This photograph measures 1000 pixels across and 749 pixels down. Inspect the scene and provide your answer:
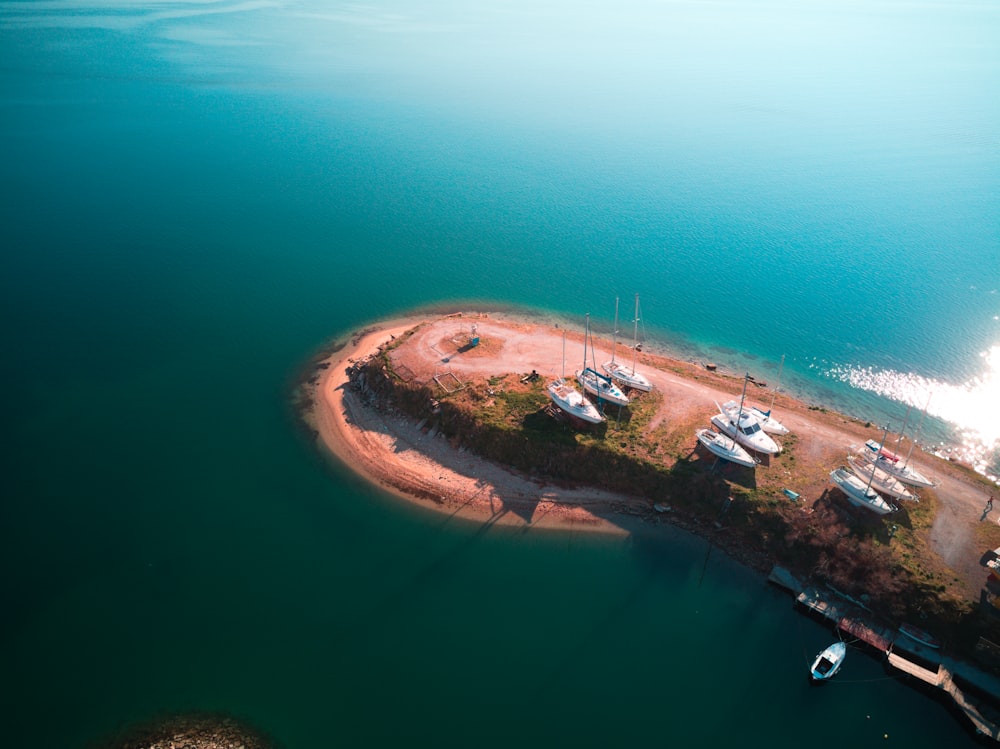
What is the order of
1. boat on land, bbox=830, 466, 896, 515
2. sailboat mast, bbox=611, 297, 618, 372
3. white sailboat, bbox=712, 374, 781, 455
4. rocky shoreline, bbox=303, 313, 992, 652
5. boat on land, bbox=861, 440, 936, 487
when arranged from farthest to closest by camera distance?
sailboat mast, bbox=611, 297, 618, 372, white sailboat, bbox=712, 374, 781, 455, boat on land, bbox=861, 440, 936, 487, boat on land, bbox=830, 466, 896, 515, rocky shoreline, bbox=303, 313, 992, 652

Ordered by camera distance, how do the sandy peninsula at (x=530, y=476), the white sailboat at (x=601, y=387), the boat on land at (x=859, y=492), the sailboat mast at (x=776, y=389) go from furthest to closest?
the sailboat mast at (x=776, y=389) < the white sailboat at (x=601, y=387) < the sandy peninsula at (x=530, y=476) < the boat on land at (x=859, y=492)

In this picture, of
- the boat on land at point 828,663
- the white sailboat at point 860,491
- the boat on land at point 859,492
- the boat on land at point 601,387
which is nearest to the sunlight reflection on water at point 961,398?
the white sailboat at point 860,491

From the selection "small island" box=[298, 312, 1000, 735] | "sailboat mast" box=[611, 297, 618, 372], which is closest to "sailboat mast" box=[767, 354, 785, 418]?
"small island" box=[298, 312, 1000, 735]

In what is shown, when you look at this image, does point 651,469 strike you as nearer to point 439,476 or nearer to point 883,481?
point 883,481

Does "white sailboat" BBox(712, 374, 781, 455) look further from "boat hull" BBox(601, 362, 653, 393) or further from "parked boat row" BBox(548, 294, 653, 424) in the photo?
"parked boat row" BBox(548, 294, 653, 424)

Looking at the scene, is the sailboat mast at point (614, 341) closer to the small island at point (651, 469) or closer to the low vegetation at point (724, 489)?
the small island at point (651, 469)
